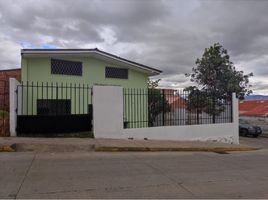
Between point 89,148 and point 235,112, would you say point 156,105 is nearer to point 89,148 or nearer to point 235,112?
point 235,112

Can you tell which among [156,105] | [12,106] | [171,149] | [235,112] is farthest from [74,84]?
[235,112]

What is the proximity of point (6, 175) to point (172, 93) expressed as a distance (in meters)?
11.6

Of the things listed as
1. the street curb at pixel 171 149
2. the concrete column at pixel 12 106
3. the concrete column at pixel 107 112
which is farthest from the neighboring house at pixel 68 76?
the street curb at pixel 171 149

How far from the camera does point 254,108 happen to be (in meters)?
57.6

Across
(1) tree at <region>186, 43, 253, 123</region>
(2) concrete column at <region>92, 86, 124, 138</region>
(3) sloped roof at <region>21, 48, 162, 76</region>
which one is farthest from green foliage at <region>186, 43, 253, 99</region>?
(2) concrete column at <region>92, 86, 124, 138</region>

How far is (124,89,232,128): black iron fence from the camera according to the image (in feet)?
58.4

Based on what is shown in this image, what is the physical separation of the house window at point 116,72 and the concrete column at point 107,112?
21.8 feet

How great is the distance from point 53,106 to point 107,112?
5050 millimetres

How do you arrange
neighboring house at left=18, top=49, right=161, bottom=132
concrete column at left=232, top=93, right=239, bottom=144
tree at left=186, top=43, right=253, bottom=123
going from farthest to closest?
tree at left=186, top=43, right=253, bottom=123, concrete column at left=232, top=93, right=239, bottom=144, neighboring house at left=18, top=49, right=161, bottom=132

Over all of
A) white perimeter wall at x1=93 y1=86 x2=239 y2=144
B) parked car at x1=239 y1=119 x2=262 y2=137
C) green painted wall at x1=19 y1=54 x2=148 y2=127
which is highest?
green painted wall at x1=19 y1=54 x2=148 y2=127

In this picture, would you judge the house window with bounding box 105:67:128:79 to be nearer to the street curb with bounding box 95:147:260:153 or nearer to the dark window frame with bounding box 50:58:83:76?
the dark window frame with bounding box 50:58:83:76

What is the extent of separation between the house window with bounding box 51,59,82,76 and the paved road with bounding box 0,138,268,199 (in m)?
9.89

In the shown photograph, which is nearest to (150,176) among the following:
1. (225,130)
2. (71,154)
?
(71,154)

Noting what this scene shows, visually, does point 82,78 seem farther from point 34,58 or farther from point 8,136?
point 8,136
